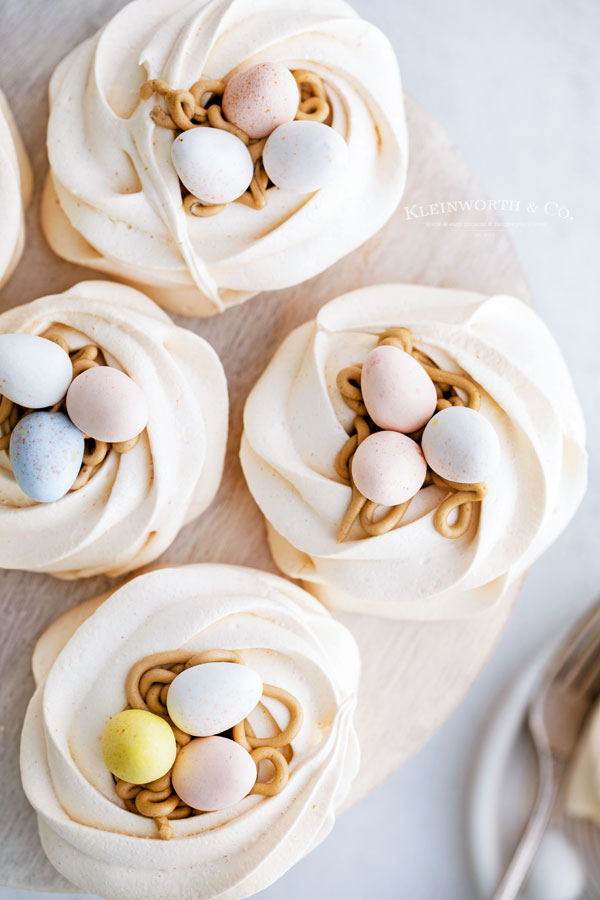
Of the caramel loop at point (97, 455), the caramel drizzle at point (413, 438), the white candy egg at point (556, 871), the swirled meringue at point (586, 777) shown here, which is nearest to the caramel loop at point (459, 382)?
the caramel drizzle at point (413, 438)

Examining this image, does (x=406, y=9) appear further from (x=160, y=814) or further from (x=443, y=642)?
(x=160, y=814)

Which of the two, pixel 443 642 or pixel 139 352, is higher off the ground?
pixel 139 352

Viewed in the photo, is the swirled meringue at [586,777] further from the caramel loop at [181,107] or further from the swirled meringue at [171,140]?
the caramel loop at [181,107]

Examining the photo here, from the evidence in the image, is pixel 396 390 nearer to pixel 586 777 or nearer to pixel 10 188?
pixel 10 188

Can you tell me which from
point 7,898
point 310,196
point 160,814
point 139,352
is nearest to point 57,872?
point 160,814

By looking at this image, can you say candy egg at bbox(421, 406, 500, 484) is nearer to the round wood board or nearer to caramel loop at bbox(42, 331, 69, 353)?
the round wood board

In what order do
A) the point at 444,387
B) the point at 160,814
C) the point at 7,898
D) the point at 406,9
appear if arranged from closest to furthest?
1. the point at 160,814
2. the point at 444,387
3. the point at 7,898
4. the point at 406,9
